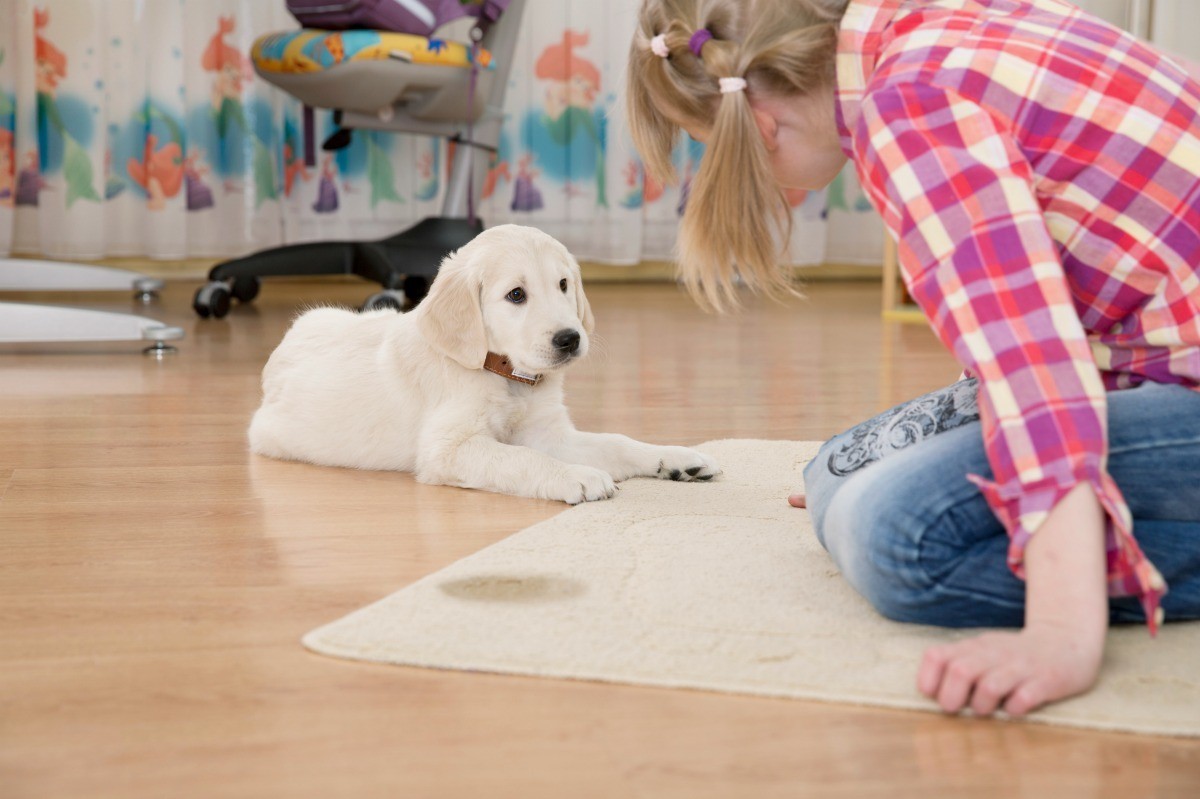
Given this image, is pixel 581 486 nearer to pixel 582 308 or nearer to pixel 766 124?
pixel 582 308

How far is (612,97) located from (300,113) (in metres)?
1.07

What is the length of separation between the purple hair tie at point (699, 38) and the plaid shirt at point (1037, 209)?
0.37 feet

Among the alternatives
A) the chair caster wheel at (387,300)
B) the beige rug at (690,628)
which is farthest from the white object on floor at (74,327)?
the beige rug at (690,628)

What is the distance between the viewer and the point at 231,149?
13.6 ft

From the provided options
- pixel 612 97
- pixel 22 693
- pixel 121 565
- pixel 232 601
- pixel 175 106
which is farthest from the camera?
pixel 612 97

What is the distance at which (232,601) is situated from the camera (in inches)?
45.1

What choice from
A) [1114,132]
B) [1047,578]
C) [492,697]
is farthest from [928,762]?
[1114,132]

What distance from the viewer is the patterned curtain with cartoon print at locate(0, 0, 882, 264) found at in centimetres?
399

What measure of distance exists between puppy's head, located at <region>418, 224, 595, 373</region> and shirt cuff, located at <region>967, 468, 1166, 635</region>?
0.79 metres

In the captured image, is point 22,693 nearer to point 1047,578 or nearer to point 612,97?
point 1047,578

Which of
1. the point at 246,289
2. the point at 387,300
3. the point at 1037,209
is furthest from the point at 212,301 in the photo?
the point at 1037,209

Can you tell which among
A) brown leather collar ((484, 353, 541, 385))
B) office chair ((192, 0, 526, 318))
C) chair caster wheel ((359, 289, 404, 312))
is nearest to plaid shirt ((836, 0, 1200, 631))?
brown leather collar ((484, 353, 541, 385))

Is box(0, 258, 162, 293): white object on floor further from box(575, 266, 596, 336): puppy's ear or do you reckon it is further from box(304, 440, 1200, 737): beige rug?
box(304, 440, 1200, 737): beige rug

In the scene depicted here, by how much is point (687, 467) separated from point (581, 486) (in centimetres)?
19
